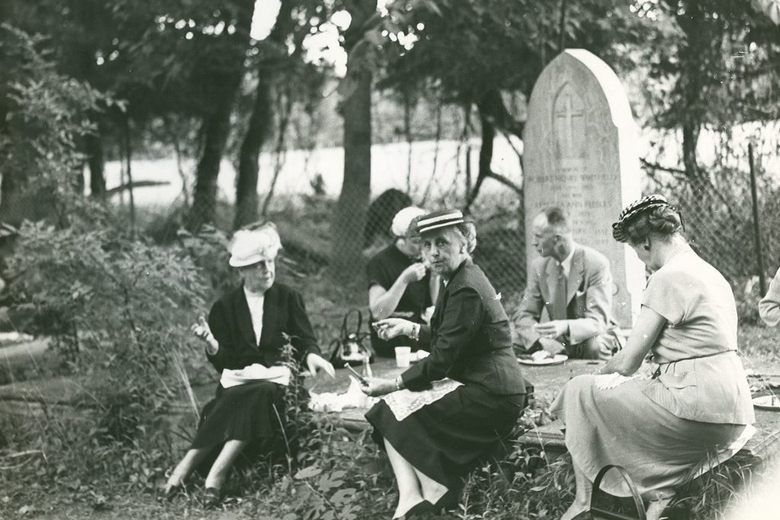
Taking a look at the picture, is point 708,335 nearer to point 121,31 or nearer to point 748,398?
point 748,398

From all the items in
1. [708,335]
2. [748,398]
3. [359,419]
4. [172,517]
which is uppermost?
[708,335]

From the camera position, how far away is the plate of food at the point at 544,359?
7.26 metres

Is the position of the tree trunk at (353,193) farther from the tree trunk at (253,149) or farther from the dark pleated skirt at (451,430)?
the dark pleated skirt at (451,430)

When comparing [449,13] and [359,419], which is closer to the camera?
[359,419]

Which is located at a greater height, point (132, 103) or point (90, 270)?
point (132, 103)

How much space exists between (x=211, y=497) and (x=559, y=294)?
2.89 meters

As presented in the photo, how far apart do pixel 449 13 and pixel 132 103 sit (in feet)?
23.0

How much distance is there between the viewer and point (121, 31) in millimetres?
14234

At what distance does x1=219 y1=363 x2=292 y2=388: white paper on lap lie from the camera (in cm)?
646

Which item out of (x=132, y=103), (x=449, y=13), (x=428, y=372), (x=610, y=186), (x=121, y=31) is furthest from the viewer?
(x=132, y=103)

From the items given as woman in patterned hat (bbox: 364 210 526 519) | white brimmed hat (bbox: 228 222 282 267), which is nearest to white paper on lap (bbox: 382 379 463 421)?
woman in patterned hat (bbox: 364 210 526 519)

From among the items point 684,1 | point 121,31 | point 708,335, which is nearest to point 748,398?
point 708,335

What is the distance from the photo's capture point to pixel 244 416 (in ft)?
20.6

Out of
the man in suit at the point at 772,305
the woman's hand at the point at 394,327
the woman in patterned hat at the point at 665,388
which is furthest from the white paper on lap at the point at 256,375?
the man in suit at the point at 772,305
